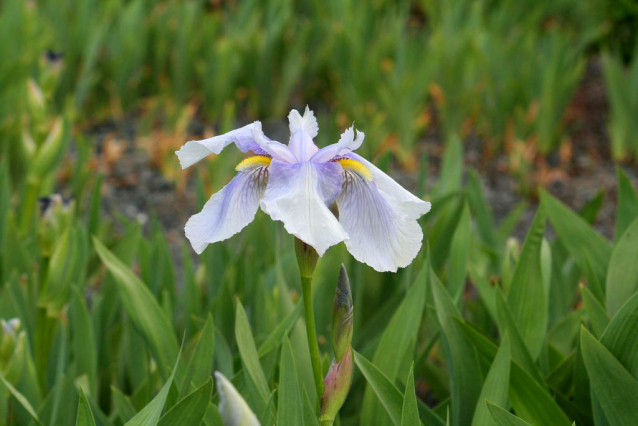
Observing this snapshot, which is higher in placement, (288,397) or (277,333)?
(288,397)

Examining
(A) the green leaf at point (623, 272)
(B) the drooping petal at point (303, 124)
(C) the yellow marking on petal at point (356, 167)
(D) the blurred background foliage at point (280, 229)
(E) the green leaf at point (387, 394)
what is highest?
(B) the drooping petal at point (303, 124)

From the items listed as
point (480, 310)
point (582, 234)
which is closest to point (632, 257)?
point (582, 234)

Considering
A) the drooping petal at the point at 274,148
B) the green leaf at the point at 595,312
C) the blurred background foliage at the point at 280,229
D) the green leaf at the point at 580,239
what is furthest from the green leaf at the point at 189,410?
the green leaf at the point at 580,239

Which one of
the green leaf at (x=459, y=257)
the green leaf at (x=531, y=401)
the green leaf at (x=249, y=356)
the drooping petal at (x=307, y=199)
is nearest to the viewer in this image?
the drooping petal at (x=307, y=199)

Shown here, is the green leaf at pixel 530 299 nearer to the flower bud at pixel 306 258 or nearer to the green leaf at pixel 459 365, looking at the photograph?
the green leaf at pixel 459 365

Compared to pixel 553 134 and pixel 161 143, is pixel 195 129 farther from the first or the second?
pixel 553 134

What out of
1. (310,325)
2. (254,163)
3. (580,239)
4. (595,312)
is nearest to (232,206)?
(254,163)

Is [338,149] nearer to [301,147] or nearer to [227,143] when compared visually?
[301,147]
